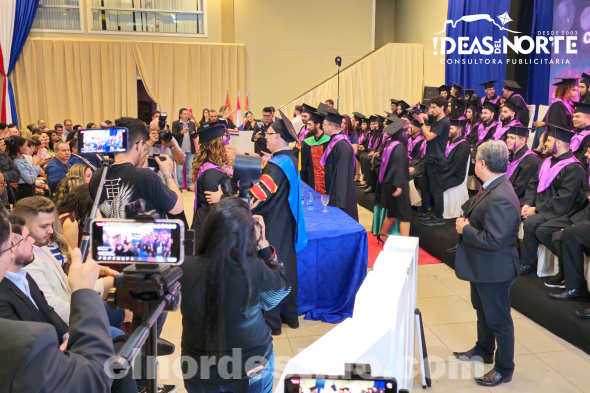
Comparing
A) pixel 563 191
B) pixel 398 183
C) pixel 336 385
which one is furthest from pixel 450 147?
pixel 336 385

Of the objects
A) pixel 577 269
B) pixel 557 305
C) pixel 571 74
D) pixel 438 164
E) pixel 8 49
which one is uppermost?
pixel 8 49

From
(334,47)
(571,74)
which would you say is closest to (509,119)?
(571,74)

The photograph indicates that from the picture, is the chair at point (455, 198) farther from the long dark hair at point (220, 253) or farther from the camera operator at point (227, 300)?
the long dark hair at point (220, 253)

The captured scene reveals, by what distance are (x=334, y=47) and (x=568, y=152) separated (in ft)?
37.1

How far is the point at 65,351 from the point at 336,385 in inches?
28.1

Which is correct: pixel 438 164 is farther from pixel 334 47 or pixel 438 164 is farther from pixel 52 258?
pixel 334 47

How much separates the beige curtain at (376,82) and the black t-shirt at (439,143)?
708 centimetres

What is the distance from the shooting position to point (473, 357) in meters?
3.61

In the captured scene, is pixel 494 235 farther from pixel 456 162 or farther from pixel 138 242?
pixel 456 162

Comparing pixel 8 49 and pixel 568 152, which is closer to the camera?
pixel 568 152

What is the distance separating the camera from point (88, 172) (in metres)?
3.93

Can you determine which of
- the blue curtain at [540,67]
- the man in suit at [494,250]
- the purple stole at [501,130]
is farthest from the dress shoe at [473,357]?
the blue curtain at [540,67]

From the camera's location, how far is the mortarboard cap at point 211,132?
12.0 ft

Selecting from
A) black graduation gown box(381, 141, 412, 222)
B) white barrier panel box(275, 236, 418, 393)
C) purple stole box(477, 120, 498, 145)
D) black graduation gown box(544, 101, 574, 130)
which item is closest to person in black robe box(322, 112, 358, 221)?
black graduation gown box(381, 141, 412, 222)
